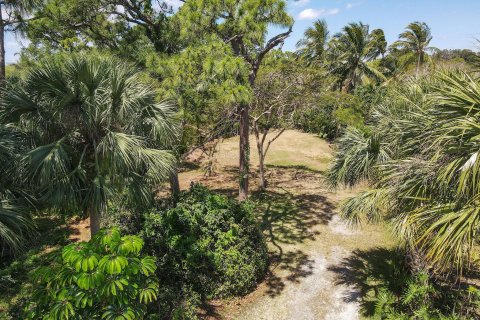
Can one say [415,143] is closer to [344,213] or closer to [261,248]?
[344,213]

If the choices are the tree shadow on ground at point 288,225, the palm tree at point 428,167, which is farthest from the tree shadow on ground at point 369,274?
the palm tree at point 428,167

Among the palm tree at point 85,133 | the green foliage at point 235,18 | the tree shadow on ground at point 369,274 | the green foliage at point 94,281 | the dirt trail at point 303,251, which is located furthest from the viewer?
the green foliage at point 235,18

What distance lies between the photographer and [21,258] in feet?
27.3

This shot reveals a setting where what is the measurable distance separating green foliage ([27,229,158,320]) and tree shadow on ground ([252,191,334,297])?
4.55 m

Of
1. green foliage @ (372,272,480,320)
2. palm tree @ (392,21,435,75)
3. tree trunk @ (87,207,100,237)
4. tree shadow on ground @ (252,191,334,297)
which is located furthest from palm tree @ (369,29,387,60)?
tree trunk @ (87,207,100,237)

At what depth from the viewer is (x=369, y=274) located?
8.25m

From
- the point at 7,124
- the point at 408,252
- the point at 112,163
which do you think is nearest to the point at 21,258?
the point at 7,124

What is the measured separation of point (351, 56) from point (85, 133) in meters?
25.6

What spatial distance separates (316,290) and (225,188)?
27.9 feet

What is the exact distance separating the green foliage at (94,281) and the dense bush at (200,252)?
10.3 feet

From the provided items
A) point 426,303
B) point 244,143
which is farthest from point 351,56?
point 426,303

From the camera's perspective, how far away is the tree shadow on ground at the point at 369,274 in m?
7.24

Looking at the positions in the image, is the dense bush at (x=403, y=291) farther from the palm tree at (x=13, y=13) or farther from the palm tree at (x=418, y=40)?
the palm tree at (x=418, y=40)

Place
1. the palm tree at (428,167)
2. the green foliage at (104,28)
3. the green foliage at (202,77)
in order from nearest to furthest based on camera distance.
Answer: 1. the palm tree at (428,167)
2. the green foliage at (202,77)
3. the green foliage at (104,28)
